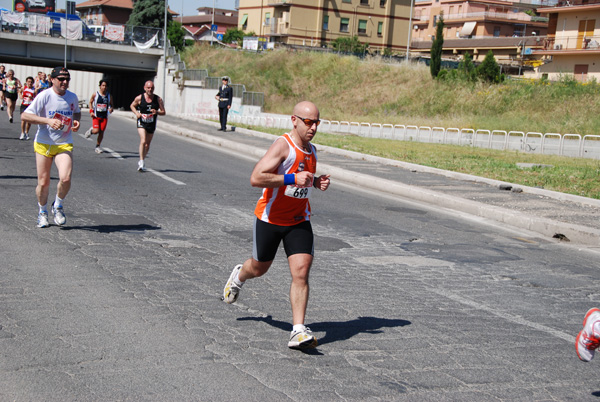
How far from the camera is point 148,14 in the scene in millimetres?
85062

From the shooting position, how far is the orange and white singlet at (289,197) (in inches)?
206

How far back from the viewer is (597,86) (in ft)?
141

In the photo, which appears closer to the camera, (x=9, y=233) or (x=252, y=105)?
(x=9, y=233)

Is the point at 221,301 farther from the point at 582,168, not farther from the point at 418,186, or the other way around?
the point at 582,168

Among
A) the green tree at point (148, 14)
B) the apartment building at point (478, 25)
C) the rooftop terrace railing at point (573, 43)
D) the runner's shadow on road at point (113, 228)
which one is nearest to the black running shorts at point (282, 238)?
the runner's shadow on road at point (113, 228)

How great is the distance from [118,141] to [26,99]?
3.45m

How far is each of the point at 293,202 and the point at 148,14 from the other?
3343 inches

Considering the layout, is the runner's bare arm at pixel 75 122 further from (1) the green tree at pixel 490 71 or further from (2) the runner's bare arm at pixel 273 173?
(1) the green tree at pixel 490 71

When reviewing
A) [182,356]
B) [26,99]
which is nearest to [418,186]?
[182,356]

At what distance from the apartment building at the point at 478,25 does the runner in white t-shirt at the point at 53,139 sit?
7707 centimetres

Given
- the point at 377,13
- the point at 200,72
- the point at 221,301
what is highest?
the point at 377,13

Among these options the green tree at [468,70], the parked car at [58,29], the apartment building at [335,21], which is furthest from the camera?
the apartment building at [335,21]

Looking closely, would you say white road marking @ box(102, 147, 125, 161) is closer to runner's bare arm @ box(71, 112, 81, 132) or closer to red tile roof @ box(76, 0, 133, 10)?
runner's bare arm @ box(71, 112, 81, 132)

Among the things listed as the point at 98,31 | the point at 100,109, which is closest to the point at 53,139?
the point at 100,109
